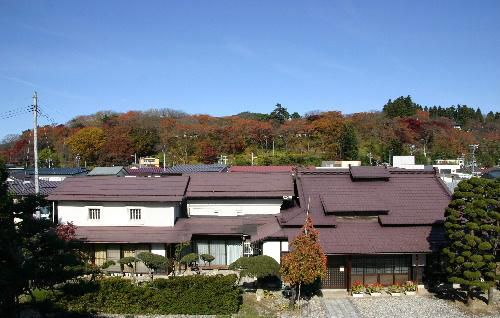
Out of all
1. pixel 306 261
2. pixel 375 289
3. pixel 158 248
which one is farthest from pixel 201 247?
pixel 375 289

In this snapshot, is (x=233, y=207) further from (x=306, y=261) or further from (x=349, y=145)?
(x=349, y=145)

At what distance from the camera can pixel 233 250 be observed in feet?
76.8

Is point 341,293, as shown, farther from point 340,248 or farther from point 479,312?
point 479,312

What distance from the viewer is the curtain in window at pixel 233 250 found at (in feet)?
76.6

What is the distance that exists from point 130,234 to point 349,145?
41.7 meters

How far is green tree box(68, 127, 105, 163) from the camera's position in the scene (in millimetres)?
65438

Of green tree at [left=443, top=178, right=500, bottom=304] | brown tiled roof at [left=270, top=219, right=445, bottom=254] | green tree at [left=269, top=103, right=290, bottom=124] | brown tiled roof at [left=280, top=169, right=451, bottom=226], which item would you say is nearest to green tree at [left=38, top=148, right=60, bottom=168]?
green tree at [left=269, top=103, right=290, bottom=124]

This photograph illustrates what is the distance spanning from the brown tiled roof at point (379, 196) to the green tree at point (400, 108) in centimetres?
5813

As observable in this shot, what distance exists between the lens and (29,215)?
13.0 metres

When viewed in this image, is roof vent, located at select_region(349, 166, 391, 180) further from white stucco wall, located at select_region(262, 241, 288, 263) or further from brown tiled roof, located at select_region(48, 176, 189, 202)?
brown tiled roof, located at select_region(48, 176, 189, 202)

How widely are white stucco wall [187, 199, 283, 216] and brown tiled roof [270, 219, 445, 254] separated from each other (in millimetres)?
4539

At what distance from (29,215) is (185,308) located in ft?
22.7

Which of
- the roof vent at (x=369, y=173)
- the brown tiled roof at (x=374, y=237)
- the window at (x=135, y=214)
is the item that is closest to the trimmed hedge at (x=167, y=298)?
the brown tiled roof at (x=374, y=237)

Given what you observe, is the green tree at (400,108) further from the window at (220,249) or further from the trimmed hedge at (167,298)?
the trimmed hedge at (167,298)
